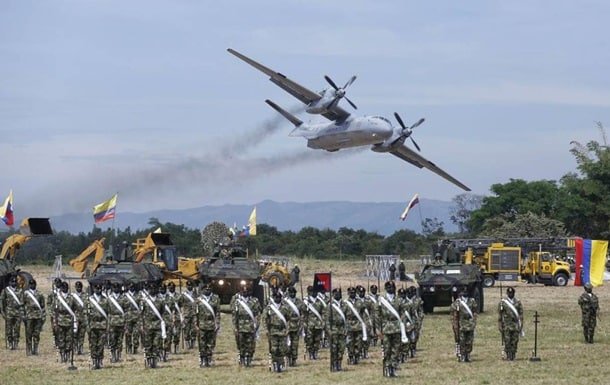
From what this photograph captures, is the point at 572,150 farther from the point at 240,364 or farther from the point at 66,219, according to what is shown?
the point at 240,364

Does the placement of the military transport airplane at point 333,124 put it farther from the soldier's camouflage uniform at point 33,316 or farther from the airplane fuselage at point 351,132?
the soldier's camouflage uniform at point 33,316

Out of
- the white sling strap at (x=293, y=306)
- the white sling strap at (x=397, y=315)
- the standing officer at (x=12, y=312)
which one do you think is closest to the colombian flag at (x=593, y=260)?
the standing officer at (x=12, y=312)

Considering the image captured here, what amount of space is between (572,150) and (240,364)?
239ft

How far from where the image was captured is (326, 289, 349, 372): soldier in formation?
2367 centimetres

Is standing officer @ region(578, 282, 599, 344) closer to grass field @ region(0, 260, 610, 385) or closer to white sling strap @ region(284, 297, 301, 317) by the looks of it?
grass field @ region(0, 260, 610, 385)

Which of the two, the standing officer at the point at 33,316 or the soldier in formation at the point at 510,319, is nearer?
the soldier in formation at the point at 510,319

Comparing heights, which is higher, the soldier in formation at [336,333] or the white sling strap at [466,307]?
the white sling strap at [466,307]

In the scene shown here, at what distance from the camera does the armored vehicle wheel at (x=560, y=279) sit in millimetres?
59531

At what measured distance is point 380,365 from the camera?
80.4ft

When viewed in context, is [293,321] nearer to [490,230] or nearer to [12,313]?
[12,313]

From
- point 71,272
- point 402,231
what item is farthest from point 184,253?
point 402,231

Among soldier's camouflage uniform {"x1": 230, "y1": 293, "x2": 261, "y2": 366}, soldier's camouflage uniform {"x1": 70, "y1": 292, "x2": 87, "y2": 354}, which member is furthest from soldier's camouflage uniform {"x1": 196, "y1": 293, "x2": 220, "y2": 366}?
soldier's camouflage uniform {"x1": 70, "y1": 292, "x2": 87, "y2": 354}

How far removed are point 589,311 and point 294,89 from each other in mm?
26484

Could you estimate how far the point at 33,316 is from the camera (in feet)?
89.8
